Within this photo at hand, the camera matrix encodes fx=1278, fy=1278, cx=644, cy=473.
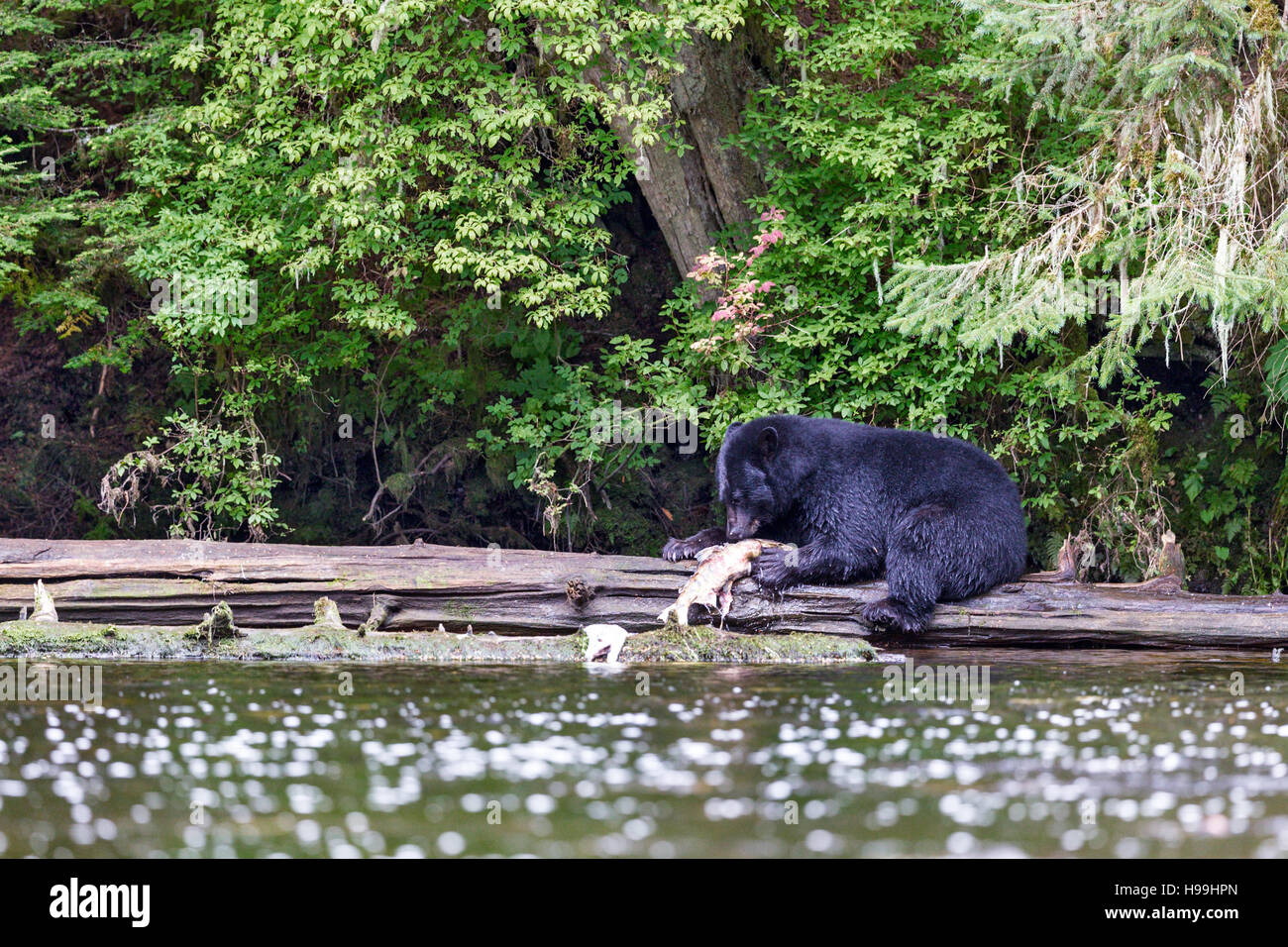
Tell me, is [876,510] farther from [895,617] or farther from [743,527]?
[743,527]

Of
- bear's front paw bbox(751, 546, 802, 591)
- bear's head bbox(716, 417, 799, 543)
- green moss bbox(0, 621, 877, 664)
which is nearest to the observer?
green moss bbox(0, 621, 877, 664)

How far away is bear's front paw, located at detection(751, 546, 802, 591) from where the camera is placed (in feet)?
24.6

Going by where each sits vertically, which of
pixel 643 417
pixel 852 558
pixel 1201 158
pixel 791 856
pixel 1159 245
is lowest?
pixel 791 856

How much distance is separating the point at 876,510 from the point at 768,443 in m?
0.77

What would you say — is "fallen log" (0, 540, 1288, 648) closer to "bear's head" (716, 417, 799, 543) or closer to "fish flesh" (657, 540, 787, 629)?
"fish flesh" (657, 540, 787, 629)

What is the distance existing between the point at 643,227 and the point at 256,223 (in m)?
4.07

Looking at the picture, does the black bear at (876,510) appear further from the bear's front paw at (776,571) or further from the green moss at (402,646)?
the green moss at (402,646)

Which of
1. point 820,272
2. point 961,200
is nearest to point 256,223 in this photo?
point 820,272

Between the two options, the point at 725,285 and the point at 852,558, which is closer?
the point at 852,558

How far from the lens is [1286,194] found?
28.3 ft

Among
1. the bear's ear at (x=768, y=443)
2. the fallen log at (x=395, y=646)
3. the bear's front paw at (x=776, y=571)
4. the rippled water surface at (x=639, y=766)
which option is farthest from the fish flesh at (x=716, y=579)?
the rippled water surface at (x=639, y=766)

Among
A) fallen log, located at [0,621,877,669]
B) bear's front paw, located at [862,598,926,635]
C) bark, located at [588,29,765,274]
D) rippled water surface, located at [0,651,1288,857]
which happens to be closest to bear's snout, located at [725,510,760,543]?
fallen log, located at [0,621,877,669]

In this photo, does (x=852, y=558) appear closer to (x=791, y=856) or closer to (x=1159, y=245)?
(x=1159, y=245)

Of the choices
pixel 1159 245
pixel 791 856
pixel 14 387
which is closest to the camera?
pixel 791 856
